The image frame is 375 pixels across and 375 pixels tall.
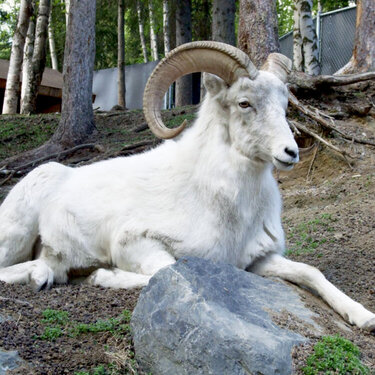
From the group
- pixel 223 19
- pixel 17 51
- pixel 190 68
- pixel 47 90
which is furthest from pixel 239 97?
pixel 47 90

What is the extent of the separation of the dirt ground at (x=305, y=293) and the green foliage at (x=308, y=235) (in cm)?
1

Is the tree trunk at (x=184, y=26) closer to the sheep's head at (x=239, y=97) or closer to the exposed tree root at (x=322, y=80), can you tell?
the exposed tree root at (x=322, y=80)

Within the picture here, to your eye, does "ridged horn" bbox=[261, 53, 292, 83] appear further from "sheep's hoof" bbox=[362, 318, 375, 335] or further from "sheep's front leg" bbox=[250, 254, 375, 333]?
"sheep's hoof" bbox=[362, 318, 375, 335]

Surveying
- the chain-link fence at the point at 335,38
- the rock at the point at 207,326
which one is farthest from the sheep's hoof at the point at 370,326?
the chain-link fence at the point at 335,38

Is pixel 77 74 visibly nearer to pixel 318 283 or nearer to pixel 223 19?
pixel 223 19

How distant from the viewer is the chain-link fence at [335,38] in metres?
20.3

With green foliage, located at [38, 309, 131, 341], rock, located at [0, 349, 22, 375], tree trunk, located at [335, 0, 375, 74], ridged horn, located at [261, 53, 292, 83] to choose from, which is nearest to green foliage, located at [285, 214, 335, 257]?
ridged horn, located at [261, 53, 292, 83]

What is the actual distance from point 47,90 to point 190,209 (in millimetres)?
22096

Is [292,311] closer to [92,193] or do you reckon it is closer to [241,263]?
[241,263]

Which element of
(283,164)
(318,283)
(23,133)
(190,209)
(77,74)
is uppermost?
(77,74)

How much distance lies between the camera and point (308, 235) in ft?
24.3

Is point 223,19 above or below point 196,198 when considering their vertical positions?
above

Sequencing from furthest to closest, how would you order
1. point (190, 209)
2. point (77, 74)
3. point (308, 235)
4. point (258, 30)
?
point (77, 74) < point (258, 30) < point (308, 235) < point (190, 209)

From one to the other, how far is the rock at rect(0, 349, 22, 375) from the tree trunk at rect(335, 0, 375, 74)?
31.8 feet
